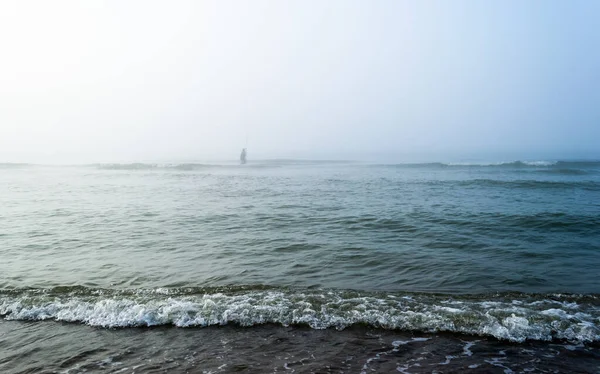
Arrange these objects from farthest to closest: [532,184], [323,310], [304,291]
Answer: [532,184] < [304,291] < [323,310]

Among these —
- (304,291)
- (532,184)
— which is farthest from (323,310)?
(532,184)

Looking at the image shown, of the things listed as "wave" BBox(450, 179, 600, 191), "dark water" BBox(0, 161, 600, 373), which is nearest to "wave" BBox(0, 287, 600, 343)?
"dark water" BBox(0, 161, 600, 373)

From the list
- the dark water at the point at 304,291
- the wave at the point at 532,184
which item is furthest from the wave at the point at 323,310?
the wave at the point at 532,184

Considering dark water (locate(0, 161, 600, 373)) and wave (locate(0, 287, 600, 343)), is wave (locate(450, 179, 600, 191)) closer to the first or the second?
dark water (locate(0, 161, 600, 373))

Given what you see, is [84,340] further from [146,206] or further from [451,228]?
[146,206]

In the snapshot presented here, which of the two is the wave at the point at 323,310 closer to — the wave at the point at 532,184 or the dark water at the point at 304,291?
the dark water at the point at 304,291

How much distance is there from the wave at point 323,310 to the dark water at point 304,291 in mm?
38

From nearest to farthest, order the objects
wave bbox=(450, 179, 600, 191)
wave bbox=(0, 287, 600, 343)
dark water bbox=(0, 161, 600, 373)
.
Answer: dark water bbox=(0, 161, 600, 373) < wave bbox=(0, 287, 600, 343) < wave bbox=(450, 179, 600, 191)

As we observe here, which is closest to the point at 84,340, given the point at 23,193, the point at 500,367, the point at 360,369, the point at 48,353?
the point at 48,353

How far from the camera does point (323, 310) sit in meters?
7.49

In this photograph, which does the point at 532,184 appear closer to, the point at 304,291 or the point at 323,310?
the point at 304,291

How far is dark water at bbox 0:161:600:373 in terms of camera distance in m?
5.93

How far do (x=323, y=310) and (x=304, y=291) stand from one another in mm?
1222

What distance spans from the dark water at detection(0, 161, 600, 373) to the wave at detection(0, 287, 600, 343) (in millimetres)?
38
